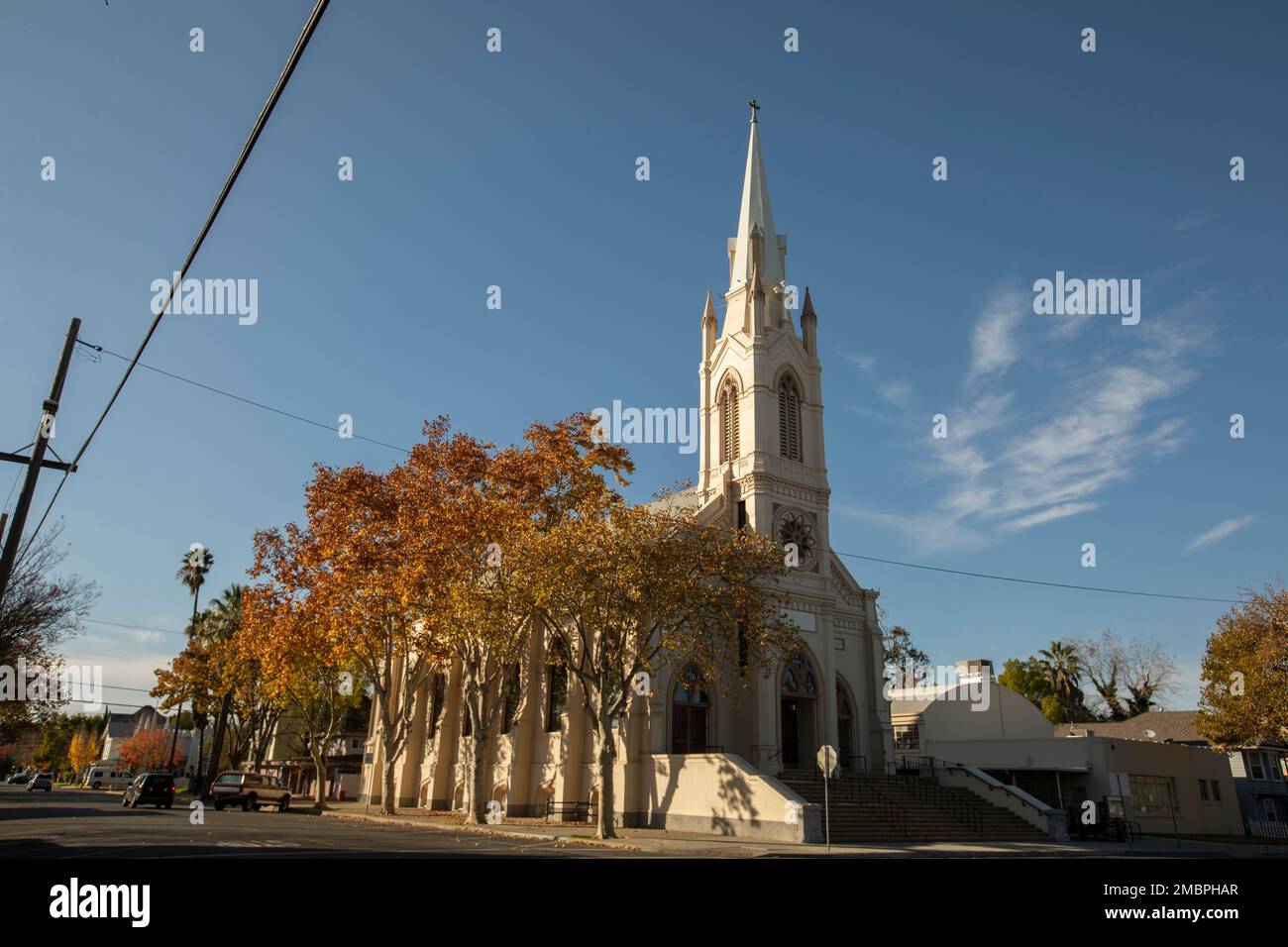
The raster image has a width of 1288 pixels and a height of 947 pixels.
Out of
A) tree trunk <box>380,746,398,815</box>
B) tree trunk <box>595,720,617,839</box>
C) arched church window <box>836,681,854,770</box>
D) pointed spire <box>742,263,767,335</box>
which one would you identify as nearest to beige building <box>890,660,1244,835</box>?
arched church window <box>836,681,854,770</box>

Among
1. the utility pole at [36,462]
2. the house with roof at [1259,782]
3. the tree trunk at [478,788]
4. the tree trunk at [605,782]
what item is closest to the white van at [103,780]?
the tree trunk at [478,788]

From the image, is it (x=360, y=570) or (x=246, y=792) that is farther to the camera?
(x=246, y=792)

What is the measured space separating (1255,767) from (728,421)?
4034 cm

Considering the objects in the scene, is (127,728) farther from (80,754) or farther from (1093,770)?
(1093,770)

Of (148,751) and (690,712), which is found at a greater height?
(690,712)

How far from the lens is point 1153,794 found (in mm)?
41812

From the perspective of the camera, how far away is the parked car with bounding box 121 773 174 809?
1580 inches

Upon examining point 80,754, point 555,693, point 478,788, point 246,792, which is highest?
point 555,693

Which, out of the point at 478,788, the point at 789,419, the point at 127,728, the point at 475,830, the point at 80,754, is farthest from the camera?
the point at 127,728

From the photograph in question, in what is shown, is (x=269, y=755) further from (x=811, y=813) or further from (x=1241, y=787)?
(x=1241, y=787)

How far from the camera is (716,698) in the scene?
34281 mm

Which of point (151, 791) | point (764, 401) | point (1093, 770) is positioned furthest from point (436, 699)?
point (1093, 770)

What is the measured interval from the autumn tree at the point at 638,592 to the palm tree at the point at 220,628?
36980mm
